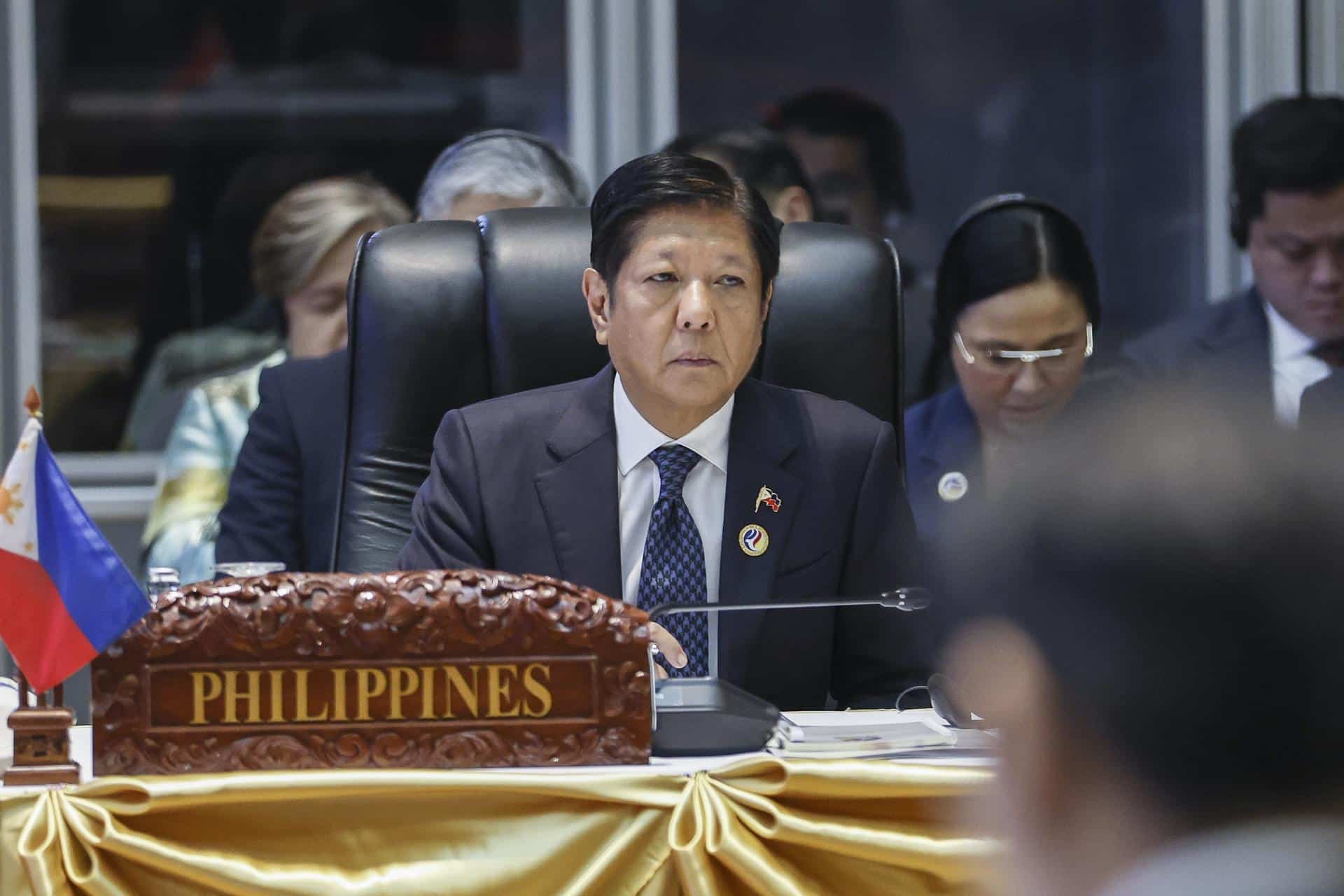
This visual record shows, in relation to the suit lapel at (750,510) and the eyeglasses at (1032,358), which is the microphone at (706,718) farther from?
the eyeglasses at (1032,358)

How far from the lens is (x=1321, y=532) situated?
477 millimetres

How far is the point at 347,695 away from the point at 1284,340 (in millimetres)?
2179

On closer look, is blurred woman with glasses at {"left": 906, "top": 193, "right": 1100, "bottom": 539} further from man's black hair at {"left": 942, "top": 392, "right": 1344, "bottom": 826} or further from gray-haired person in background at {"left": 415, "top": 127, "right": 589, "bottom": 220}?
man's black hair at {"left": 942, "top": 392, "right": 1344, "bottom": 826}

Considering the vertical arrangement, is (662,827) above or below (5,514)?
below

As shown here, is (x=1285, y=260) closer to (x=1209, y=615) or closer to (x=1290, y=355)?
(x=1290, y=355)

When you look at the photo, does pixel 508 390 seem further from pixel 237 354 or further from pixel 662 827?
pixel 237 354

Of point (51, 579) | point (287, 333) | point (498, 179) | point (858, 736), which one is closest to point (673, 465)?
point (858, 736)

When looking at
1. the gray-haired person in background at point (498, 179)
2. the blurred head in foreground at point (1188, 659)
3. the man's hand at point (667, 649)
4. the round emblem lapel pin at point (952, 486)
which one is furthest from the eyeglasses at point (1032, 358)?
the blurred head in foreground at point (1188, 659)

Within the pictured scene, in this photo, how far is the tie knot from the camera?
2123 mm

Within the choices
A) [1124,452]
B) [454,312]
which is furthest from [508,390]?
[1124,452]

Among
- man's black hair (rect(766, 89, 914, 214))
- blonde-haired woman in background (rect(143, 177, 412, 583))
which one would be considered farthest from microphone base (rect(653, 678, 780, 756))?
man's black hair (rect(766, 89, 914, 214))

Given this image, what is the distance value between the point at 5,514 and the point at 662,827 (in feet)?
2.06

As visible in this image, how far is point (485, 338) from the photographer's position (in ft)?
7.62

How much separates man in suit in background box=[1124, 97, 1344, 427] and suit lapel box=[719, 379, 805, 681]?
108 cm
